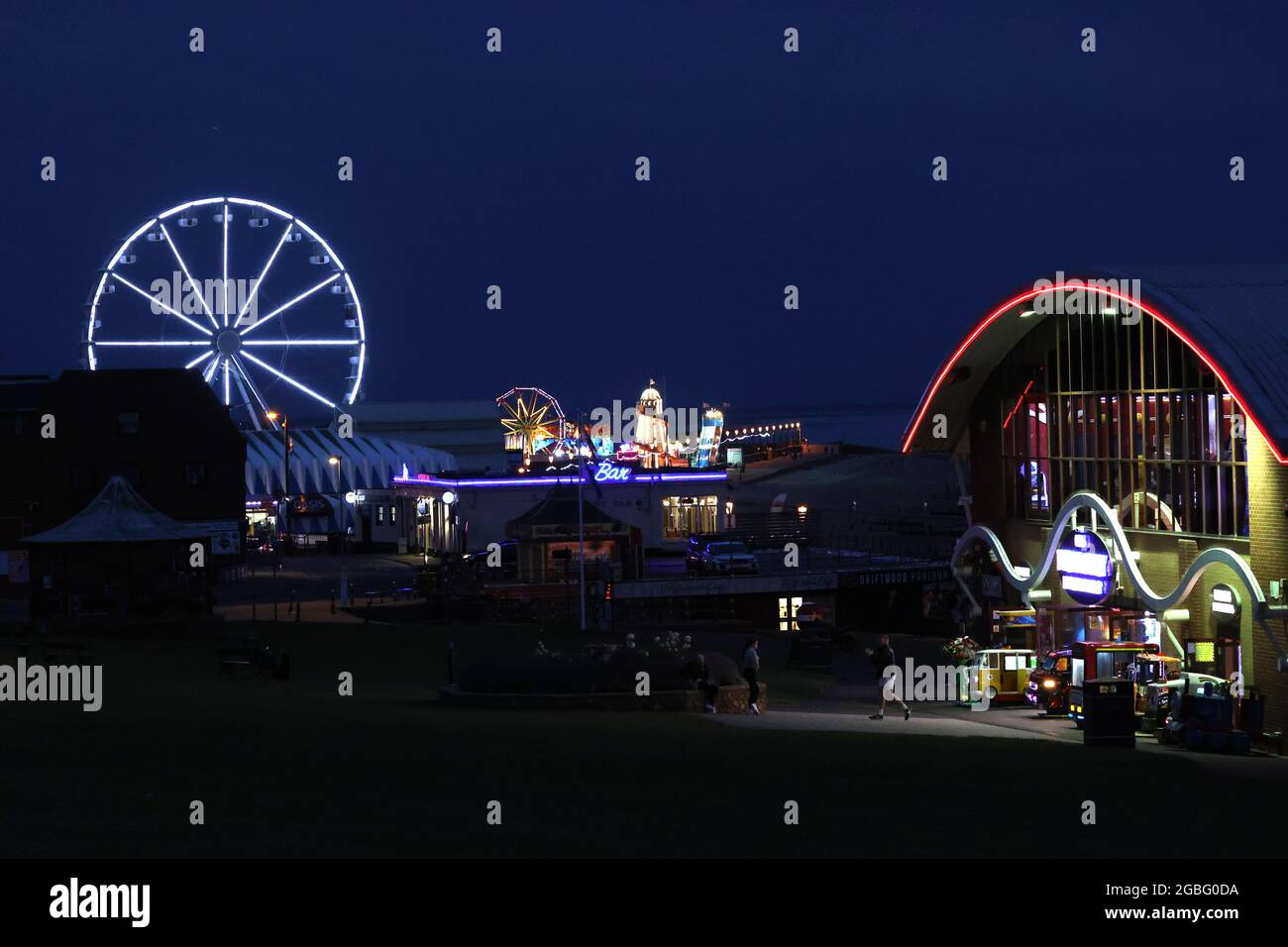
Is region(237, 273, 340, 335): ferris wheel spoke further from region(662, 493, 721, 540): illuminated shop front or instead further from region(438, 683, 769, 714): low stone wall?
region(438, 683, 769, 714): low stone wall

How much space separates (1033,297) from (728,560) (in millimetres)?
22158

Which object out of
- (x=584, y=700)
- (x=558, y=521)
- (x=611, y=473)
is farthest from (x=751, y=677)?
(x=611, y=473)

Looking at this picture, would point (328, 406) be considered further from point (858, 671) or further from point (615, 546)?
point (858, 671)

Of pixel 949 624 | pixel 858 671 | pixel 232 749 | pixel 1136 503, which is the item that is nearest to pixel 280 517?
pixel 949 624

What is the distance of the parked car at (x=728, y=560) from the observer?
52.3 meters

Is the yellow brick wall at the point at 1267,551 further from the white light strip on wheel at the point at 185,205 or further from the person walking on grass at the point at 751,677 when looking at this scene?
the white light strip on wheel at the point at 185,205

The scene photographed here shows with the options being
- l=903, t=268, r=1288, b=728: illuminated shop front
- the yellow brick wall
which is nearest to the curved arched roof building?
l=903, t=268, r=1288, b=728: illuminated shop front

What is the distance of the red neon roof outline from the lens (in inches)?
1043

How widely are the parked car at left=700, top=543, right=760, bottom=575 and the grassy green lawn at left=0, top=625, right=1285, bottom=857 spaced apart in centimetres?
2995

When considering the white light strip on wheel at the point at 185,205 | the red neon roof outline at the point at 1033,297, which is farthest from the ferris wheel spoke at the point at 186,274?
the red neon roof outline at the point at 1033,297

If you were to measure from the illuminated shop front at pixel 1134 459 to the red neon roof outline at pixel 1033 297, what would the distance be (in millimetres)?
47

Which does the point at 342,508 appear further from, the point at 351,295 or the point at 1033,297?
the point at 1033,297

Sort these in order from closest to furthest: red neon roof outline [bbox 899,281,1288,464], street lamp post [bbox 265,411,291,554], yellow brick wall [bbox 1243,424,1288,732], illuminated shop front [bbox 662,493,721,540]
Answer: yellow brick wall [bbox 1243,424,1288,732], red neon roof outline [bbox 899,281,1288,464], illuminated shop front [bbox 662,493,721,540], street lamp post [bbox 265,411,291,554]
